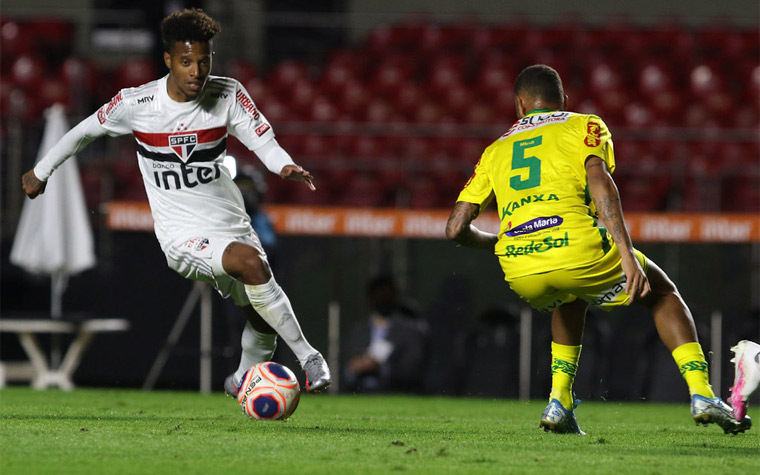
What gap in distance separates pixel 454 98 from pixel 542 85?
9.01 m

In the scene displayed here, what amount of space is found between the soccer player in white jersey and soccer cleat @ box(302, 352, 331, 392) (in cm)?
3

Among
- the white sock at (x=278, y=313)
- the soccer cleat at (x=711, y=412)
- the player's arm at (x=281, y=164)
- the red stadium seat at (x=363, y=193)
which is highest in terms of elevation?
the red stadium seat at (x=363, y=193)

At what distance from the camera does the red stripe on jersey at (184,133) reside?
620cm

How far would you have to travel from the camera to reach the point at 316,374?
5.87 m

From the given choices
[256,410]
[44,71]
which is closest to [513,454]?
[256,410]

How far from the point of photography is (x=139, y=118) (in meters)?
6.27

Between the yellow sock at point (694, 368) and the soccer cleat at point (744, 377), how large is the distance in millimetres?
221

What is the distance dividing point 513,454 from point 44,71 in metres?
12.8

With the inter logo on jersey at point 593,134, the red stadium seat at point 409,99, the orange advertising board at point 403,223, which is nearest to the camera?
the inter logo on jersey at point 593,134

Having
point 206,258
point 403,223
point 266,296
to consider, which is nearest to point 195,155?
point 206,258

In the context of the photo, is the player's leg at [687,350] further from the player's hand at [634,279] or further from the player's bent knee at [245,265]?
the player's bent knee at [245,265]

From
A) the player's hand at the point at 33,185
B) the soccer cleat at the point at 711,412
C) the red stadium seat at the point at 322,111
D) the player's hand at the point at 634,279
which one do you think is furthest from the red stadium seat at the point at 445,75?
the soccer cleat at the point at 711,412

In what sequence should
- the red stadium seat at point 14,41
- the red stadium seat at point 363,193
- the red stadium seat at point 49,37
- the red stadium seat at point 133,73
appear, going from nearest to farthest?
the red stadium seat at point 363,193 → the red stadium seat at point 133,73 → the red stadium seat at point 14,41 → the red stadium seat at point 49,37

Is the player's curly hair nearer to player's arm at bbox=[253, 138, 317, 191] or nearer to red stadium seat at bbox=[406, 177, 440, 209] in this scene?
player's arm at bbox=[253, 138, 317, 191]
